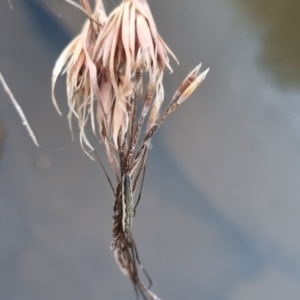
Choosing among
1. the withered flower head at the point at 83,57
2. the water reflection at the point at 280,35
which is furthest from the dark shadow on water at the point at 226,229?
the withered flower head at the point at 83,57

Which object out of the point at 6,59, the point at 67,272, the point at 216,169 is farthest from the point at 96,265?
the point at 6,59

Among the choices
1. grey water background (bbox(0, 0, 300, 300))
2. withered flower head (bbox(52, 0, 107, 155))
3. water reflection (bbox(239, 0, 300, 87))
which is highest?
water reflection (bbox(239, 0, 300, 87))

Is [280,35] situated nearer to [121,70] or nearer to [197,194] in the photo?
[197,194]

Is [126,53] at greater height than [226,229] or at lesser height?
greater

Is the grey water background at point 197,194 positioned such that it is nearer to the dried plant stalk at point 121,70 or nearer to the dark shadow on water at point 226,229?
the dark shadow on water at point 226,229

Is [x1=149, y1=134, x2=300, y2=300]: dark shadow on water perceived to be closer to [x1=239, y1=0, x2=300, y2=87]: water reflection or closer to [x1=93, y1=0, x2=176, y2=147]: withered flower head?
[x1=239, y1=0, x2=300, y2=87]: water reflection

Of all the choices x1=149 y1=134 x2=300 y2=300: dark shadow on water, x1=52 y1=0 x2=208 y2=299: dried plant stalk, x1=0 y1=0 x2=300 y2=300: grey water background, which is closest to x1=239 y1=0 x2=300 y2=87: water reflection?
x1=0 y1=0 x2=300 y2=300: grey water background

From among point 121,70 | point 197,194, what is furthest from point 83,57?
point 197,194
